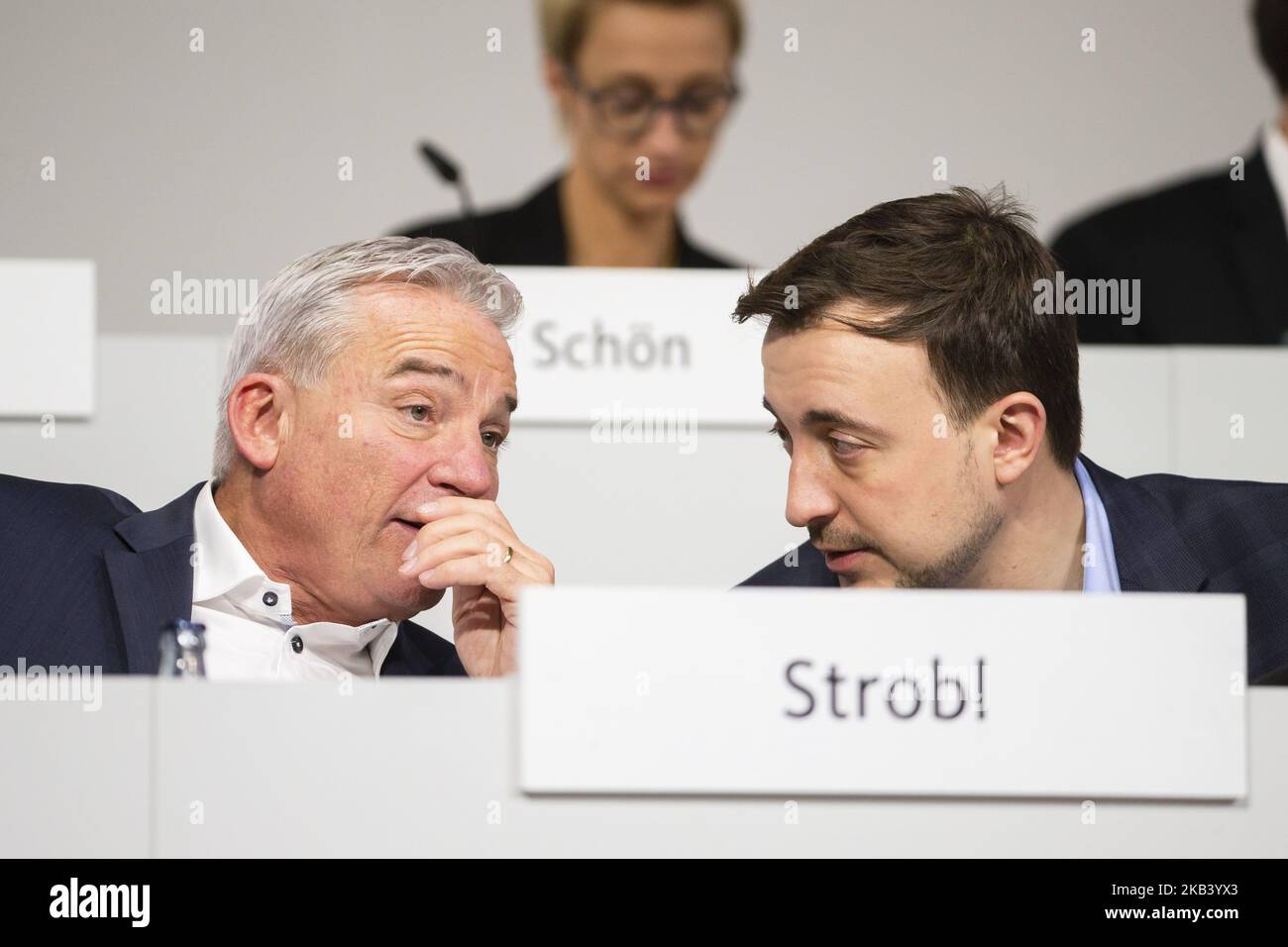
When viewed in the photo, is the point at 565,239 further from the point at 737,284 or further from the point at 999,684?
the point at 999,684

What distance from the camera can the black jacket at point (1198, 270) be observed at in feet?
10.0

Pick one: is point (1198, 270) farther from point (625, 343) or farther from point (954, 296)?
point (625, 343)

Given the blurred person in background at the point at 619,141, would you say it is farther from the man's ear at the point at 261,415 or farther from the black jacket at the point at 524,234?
the man's ear at the point at 261,415

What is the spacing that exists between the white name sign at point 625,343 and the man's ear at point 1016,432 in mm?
470

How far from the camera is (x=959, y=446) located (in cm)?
258

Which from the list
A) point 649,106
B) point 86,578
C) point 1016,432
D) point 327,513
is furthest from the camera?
point 649,106

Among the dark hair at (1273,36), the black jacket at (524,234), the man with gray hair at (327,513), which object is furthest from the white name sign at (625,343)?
the dark hair at (1273,36)

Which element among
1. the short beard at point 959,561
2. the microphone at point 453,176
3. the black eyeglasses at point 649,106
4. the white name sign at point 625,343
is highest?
the black eyeglasses at point 649,106

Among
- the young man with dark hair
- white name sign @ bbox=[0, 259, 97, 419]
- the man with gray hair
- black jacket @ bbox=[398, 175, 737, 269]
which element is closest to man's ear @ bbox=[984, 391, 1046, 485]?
the young man with dark hair

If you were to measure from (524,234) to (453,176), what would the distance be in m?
0.17

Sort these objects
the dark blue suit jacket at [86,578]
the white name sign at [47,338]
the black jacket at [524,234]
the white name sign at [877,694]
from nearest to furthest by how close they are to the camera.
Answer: the white name sign at [877,694] < the dark blue suit jacket at [86,578] < the white name sign at [47,338] < the black jacket at [524,234]

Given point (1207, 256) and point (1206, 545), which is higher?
point (1207, 256)

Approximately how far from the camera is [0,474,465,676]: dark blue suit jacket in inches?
90.4

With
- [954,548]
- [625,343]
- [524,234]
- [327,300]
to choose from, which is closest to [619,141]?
[524,234]
